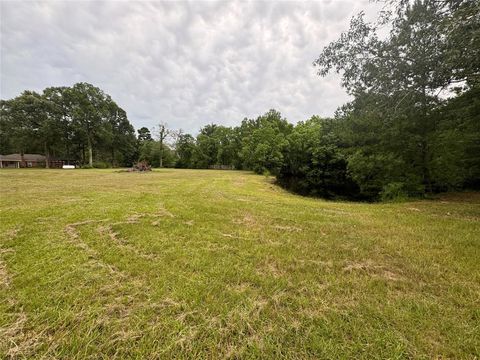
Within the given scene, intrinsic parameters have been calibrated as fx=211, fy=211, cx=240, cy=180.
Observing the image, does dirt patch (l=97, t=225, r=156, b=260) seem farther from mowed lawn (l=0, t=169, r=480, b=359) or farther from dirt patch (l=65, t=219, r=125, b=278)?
dirt patch (l=65, t=219, r=125, b=278)

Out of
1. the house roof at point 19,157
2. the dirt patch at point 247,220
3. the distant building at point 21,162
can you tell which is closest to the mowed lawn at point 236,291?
the dirt patch at point 247,220

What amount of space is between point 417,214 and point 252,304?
6.80 metres

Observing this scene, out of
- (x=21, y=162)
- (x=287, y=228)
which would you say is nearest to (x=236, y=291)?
(x=287, y=228)

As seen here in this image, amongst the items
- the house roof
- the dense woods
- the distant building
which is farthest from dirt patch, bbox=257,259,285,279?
the house roof

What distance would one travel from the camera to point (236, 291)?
2.57 m

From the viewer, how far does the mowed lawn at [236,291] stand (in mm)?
1839

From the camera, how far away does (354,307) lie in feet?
7.62

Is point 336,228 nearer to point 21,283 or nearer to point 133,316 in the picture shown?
point 133,316

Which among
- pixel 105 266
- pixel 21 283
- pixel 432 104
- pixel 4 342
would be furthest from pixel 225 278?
pixel 432 104

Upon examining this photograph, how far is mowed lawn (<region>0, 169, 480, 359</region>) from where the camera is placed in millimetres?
1839

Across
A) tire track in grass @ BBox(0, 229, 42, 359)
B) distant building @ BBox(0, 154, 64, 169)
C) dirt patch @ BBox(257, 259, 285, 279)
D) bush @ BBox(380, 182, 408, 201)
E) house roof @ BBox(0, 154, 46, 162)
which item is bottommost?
tire track in grass @ BBox(0, 229, 42, 359)

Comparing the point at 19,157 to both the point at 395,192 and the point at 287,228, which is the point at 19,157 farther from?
the point at 395,192

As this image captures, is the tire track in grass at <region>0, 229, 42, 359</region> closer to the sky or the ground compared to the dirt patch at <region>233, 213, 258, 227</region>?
closer to the ground

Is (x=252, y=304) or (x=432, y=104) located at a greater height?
(x=432, y=104)
